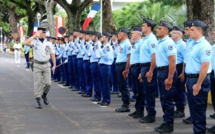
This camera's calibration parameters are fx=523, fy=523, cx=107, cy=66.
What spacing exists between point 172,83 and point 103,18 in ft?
55.8

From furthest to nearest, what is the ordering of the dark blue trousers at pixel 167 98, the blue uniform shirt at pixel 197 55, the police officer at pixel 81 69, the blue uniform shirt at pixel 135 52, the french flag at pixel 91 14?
the french flag at pixel 91 14
the police officer at pixel 81 69
the blue uniform shirt at pixel 135 52
the dark blue trousers at pixel 167 98
the blue uniform shirt at pixel 197 55

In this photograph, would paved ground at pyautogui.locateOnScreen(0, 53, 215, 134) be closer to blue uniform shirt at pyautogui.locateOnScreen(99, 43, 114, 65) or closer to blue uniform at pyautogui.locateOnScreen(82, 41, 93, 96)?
blue uniform at pyautogui.locateOnScreen(82, 41, 93, 96)

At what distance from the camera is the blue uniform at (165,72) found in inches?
368

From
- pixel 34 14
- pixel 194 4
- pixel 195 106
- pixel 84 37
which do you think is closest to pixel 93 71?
pixel 84 37

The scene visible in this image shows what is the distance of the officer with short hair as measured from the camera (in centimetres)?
826

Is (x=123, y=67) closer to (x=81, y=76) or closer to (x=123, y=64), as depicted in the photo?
(x=123, y=64)

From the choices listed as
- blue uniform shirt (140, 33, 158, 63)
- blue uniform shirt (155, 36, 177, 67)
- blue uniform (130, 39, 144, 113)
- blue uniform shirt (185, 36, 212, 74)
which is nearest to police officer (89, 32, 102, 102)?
blue uniform (130, 39, 144, 113)

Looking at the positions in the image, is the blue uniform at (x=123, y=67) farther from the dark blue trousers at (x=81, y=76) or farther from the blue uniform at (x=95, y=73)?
the dark blue trousers at (x=81, y=76)

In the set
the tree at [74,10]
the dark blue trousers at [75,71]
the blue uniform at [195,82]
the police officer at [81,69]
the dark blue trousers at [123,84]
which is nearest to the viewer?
the blue uniform at [195,82]

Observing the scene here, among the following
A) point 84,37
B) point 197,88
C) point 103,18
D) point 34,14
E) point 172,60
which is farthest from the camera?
point 34,14

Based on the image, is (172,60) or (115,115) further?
(115,115)

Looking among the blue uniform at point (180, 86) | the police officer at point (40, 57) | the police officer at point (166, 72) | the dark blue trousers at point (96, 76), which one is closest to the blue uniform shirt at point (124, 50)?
the blue uniform at point (180, 86)

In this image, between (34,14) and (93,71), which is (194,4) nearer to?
(93,71)

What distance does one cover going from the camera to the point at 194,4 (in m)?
16.0
